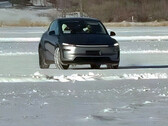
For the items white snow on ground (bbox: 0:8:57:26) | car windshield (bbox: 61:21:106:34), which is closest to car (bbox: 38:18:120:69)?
car windshield (bbox: 61:21:106:34)

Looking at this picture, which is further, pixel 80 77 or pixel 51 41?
pixel 51 41

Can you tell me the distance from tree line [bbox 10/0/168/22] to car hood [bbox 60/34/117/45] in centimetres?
6222

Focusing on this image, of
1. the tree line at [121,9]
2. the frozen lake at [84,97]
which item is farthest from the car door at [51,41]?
the tree line at [121,9]

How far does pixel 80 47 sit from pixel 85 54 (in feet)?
0.76

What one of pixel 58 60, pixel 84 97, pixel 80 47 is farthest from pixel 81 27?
pixel 84 97

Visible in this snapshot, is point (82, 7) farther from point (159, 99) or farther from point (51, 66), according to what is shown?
point (159, 99)

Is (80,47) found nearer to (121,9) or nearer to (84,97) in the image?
(84,97)

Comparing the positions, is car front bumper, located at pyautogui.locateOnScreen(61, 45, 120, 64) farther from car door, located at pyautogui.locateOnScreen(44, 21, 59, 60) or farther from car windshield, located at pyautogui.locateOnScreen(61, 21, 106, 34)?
car windshield, located at pyautogui.locateOnScreen(61, 21, 106, 34)

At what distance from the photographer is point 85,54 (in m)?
15.6

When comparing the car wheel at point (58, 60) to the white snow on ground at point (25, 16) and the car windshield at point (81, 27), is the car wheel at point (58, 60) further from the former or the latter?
the white snow on ground at point (25, 16)

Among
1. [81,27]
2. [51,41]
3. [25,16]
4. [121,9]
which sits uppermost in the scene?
[81,27]

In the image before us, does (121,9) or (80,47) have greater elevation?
(80,47)

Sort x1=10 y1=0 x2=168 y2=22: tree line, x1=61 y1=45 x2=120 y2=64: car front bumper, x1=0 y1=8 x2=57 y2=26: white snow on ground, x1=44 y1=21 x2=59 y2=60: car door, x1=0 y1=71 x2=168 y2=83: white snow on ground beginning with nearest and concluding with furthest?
x1=0 y1=71 x2=168 y2=83: white snow on ground
x1=61 y1=45 x2=120 y2=64: car front bumper
x1=44 y1=21 x2=59 y2=60: car door
x1=0 y1=8 x2=57 y2=26: white snow on ground
x1=10 y1=0 x2=168 y2=22: tree line

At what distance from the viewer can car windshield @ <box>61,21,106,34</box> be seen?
1662 centimetres
